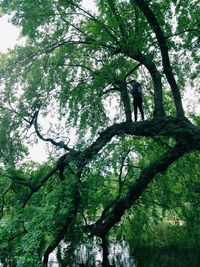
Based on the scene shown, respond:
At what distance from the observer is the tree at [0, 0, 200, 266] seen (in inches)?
376

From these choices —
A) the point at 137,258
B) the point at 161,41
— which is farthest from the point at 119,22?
the point at 137,258

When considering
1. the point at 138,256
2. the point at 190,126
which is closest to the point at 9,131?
the point at 190,126

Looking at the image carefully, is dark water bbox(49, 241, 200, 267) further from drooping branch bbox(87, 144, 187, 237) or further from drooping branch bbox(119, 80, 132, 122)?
drooping branch bbox(119, 80, 132, 122)

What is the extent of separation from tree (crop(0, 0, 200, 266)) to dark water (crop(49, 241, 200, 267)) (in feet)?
10.1

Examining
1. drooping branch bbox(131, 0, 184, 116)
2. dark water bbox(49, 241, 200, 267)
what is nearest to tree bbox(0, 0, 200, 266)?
drooping branch bbox(131, 0, 184, 116)

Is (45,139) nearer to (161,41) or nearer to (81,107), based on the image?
(81,107)

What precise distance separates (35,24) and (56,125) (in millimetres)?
3708

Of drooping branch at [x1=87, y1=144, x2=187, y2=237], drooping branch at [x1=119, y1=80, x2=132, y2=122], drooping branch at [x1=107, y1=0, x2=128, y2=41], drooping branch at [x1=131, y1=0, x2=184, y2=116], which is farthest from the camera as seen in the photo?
drooping branch at [x1=119, y1=80, x2=132, y2=122]

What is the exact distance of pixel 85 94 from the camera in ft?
44.9

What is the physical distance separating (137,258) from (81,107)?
790 centimetres

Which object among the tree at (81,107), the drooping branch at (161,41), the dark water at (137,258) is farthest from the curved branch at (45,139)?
the dark water at (137,258)

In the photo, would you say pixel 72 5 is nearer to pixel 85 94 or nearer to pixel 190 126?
pixel 85 94

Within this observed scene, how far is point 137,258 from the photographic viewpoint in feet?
53.0

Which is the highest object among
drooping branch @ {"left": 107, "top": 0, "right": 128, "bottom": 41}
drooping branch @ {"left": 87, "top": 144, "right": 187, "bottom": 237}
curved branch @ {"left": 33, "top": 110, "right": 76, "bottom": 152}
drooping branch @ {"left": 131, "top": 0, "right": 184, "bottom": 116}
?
drooping branch @ {"left": 107, "top": 0, "right": 128, "bottom": 41}
